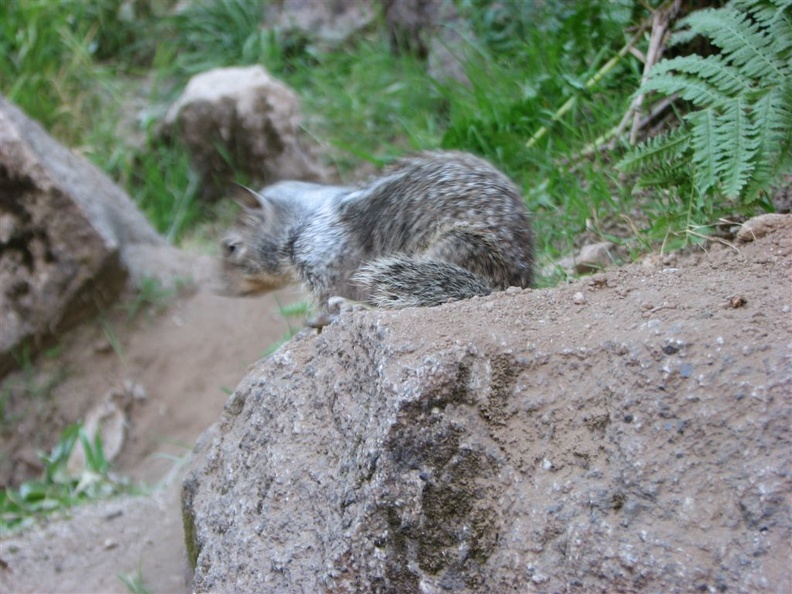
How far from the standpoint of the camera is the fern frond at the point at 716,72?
345cm

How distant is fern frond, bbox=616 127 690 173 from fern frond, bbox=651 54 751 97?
220 millimetres

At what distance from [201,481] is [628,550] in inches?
66.3

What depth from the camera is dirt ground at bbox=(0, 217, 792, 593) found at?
430 cm

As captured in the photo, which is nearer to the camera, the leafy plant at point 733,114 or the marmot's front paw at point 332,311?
the leafy plant at point 733,114

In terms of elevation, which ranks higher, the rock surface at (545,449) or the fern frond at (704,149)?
the fern frond at (704,149)

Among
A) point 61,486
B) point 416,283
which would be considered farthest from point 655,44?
point 61,486

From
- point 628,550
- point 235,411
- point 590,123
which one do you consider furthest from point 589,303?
point 590,123

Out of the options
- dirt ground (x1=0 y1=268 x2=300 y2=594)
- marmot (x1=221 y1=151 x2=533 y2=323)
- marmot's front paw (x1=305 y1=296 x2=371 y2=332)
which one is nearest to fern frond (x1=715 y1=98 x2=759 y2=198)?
marmot (x1=221 y1=151 x2=533 y2=323)

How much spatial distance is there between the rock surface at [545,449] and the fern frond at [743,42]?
77 centimetres

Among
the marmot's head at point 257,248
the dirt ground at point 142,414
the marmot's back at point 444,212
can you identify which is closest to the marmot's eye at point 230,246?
the marmot's head at point 257,248

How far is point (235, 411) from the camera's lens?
11.2 feet

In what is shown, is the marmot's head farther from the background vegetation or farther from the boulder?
the boulder

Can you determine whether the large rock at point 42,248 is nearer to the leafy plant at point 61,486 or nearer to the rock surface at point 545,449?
the leafy plant at point 61,486

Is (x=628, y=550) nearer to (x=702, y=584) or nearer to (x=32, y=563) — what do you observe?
(x=702, y=584)
